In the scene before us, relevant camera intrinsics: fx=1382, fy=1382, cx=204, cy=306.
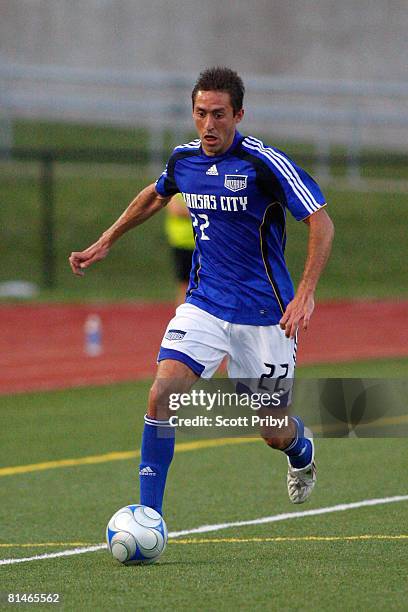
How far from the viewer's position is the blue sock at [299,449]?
326 inches

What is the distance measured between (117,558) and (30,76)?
77.8ft

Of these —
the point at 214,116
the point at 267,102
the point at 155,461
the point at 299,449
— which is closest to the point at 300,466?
the point at 299,449

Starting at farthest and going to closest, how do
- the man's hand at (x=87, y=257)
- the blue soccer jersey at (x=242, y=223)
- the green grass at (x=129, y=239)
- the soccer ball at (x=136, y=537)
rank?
1. the green grass at (x=129, y=239)
2. the man's hand at (x=87, y=257)
3. the blue soccer jersey at (x=242, y=223)
4. the soccer ball at (x=136, y=537)

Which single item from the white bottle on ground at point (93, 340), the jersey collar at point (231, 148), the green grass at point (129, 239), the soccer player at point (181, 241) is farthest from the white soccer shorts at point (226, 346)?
the green grass at point (129, 239)

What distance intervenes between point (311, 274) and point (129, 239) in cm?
2120

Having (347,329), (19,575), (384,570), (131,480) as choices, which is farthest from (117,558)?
(347,329)

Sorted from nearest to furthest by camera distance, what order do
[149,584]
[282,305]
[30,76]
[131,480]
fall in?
[149,584]
[282,305]
[131,480]
[30,76]

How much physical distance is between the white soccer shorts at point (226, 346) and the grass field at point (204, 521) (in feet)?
3.20

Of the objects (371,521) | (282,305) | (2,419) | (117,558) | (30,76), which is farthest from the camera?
(30,76)

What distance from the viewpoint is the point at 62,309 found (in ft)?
75.3

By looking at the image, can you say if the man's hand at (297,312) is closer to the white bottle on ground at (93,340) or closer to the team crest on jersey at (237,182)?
the team crest on jersey at (237,182)

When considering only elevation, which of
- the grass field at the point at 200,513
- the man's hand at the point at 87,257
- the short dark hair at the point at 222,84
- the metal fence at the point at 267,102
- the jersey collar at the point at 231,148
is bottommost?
Answer: the metal fence at the point at 267,102

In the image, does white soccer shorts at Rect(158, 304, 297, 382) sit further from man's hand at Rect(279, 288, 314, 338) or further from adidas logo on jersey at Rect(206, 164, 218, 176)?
adidas logo on jersey at Rect(206, 164, 218, 176)

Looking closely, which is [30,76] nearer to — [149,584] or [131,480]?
[131,480]
